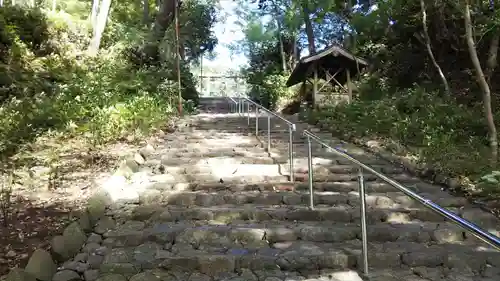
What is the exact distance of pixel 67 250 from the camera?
3.42 meters

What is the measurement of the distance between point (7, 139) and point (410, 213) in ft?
19.6

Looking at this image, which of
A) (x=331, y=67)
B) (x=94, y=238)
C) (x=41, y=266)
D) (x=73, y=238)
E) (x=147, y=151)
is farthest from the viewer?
(x=331, y=67)

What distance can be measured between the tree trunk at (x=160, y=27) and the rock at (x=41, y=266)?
11.9 m

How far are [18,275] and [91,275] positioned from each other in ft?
1.95

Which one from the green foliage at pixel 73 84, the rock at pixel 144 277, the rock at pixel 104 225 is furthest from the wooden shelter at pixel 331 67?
the rock at pixel 144 277

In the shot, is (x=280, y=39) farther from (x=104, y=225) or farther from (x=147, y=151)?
(x=104, y=225)

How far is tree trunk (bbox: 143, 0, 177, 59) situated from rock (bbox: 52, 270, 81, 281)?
12.0 m

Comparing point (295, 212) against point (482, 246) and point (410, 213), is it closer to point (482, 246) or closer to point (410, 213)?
point (410, 213)

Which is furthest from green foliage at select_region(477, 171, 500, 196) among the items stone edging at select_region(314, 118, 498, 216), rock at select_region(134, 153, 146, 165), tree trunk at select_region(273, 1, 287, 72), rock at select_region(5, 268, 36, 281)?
tree trunk at select_region(273, 1, 287, 72)

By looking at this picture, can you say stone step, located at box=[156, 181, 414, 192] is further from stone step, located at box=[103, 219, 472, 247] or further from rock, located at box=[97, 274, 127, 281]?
rock, located at box=[97, 274, 127, 281]

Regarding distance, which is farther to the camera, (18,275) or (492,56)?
(492,56)

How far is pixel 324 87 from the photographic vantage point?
13438 mm

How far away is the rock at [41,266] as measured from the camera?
2.99 metres

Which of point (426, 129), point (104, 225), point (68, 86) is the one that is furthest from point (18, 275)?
point (426, 129)
